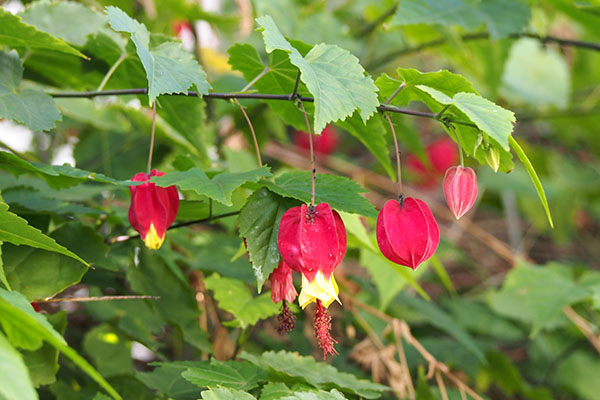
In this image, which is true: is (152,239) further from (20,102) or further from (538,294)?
(538,294)

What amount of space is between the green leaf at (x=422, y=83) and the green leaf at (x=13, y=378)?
450 mm

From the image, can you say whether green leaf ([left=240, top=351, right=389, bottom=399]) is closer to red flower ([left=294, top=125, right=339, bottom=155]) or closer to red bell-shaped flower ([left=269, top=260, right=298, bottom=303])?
red bell-shaped flower ([left=269, top=260, right=298, bottom=303])

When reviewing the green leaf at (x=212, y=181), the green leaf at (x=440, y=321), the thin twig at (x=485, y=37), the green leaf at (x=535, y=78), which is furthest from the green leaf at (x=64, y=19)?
the green leaf at (x=535, y=78)

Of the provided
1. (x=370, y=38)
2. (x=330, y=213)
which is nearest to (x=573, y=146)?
(x=370, y=38)

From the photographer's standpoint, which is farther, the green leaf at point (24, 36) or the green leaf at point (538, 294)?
the green leaf at point (538, 294)

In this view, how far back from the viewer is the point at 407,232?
0.64 m

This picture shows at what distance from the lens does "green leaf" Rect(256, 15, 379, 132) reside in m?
0.56

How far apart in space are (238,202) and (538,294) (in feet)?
2.59

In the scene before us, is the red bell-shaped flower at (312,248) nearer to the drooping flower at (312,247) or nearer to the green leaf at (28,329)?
the drooping flower at (312,247)

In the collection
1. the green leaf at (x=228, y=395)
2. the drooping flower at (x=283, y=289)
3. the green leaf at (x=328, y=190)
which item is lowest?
the green leaf at (x=228, y=395)

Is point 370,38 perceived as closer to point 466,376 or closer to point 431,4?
point 431,4

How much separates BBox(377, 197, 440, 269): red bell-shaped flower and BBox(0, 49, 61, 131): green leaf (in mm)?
392

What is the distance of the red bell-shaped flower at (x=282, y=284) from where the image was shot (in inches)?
25.5

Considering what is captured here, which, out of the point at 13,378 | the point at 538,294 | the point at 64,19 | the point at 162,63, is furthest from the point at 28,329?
the point at 538,294
